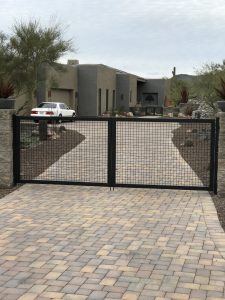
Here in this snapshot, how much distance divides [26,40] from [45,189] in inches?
976

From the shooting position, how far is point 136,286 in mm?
4953

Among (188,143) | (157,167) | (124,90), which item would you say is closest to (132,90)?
(124,90)

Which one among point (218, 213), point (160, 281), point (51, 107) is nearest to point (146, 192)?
point (218, 213)

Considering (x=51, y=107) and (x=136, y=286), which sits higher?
(x=51, y=107)

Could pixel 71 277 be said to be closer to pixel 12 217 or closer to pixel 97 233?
pixel 97 233

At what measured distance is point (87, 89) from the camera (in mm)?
47438

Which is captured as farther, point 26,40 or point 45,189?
point 26,40

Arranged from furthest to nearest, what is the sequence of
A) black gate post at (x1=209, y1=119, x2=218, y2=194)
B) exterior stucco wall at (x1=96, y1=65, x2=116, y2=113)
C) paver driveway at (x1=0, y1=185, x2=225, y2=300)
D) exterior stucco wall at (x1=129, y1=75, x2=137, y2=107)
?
exterior stucco wall at (x1=129, y1=75, x2=137, y2=107) < exterior stucco wall at (x1=96, y1=65, x2=116, y2=113) < black gate post at (x1=209, y1=119, x2=218, y2=194) < paver driveway at (x1=0, y1=185, x2=225, y2=300)

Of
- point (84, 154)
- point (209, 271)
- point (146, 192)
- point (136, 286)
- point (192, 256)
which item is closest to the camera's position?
point (136, 286)

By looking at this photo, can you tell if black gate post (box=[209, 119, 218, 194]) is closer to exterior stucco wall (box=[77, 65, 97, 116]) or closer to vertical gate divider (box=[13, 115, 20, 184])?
vertical gate divider (box=[13, 115, 20, 184])

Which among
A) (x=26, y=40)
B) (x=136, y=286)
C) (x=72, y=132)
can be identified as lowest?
(x=136, y=286)

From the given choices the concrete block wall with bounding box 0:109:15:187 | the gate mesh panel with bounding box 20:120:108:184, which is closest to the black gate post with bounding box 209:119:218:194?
the gate mesh panel with bounding box 20:120:108:184

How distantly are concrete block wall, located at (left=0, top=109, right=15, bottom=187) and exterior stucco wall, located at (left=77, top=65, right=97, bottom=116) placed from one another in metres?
37.3

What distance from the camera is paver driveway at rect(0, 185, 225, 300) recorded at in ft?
16.1
